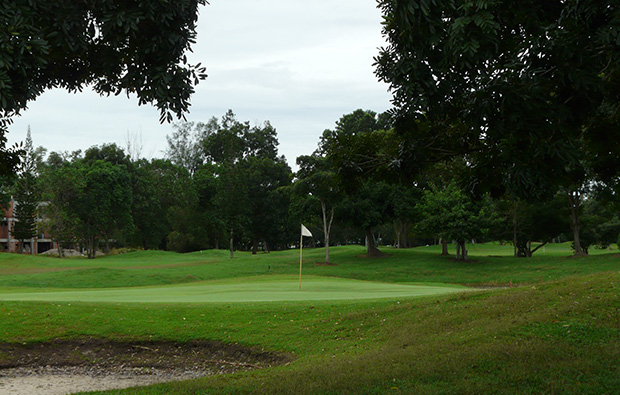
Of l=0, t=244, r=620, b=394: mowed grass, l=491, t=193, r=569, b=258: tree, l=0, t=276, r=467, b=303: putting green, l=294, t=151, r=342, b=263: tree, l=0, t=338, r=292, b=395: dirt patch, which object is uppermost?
l=294, t=151, r=342, b=263: tree

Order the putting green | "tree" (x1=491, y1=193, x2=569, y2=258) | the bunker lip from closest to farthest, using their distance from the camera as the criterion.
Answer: the bunker lip < the putting green < "tree" (x1=491, y1=193, x2=569, y2=258)

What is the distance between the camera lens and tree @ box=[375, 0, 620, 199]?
605 cm

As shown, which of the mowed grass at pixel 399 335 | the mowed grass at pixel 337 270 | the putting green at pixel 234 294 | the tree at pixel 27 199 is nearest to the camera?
the mowed grass at pixel 399 335

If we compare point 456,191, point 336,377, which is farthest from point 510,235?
point 336,377

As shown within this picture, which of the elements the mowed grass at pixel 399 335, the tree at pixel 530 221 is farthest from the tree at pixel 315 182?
the mowed grass at pixel 399 335

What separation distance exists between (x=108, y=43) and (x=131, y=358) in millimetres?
8075

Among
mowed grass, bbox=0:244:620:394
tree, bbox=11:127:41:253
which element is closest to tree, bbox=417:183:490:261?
mowed grass, bbox=0:244:620:394

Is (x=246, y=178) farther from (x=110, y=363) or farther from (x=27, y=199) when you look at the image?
(x=110, y=363)

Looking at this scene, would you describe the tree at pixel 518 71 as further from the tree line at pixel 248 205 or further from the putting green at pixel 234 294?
the tree line at pixel 248 205

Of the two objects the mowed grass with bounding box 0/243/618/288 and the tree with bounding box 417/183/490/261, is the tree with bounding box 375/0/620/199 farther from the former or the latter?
the tree with bounding box 417/183/490/261

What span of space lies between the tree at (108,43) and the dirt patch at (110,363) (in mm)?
6288

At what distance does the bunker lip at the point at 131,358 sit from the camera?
1138 cm

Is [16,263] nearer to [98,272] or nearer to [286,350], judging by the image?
[98,272]

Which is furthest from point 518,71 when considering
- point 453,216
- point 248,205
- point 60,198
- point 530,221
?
point 60,198
